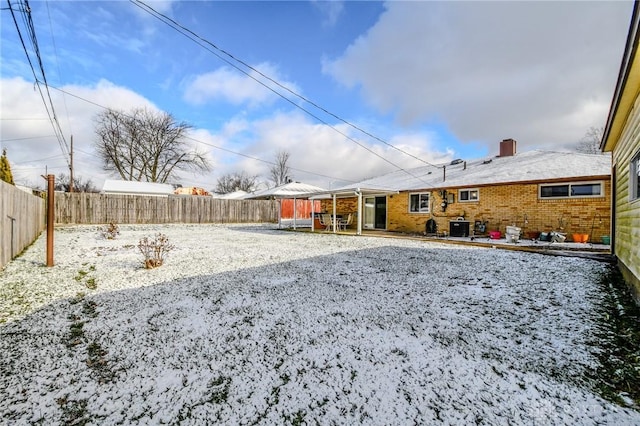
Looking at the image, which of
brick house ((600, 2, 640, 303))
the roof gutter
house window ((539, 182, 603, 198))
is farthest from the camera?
house window ((539, 182, 603, 198))

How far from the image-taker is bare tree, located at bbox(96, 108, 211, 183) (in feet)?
82.6

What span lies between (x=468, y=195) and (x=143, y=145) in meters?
27.9

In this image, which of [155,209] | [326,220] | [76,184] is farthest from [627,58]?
[76,184]

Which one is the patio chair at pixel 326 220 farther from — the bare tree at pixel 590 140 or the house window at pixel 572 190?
the bare tree at pixel 590 140

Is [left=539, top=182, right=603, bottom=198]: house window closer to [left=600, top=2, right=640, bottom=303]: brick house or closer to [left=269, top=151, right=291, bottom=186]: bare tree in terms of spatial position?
[left=600, top=2, right=640, bottom=303]: brick house

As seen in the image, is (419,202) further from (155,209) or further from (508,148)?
(155,209)

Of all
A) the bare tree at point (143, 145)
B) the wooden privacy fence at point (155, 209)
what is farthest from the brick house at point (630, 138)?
the bare tree at point (143, 145)

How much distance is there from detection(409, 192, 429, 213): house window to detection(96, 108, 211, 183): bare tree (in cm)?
2336

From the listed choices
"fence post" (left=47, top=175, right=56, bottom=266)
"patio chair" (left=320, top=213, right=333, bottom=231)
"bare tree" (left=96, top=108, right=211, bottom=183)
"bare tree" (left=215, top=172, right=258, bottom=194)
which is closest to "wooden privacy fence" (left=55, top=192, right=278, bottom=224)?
"patio chair" (left=320, top=213, right=333, bottom=231)

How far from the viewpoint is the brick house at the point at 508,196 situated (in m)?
8.74

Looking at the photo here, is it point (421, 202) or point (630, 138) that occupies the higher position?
point (630, 138)

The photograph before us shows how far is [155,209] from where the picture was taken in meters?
17.8

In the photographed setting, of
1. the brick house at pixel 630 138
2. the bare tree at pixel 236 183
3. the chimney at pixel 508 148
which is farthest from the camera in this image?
the bare tree at pixel 236 183

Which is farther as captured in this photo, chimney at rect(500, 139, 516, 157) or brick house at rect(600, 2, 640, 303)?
chimney at rect(500, 139, 516, 157)
